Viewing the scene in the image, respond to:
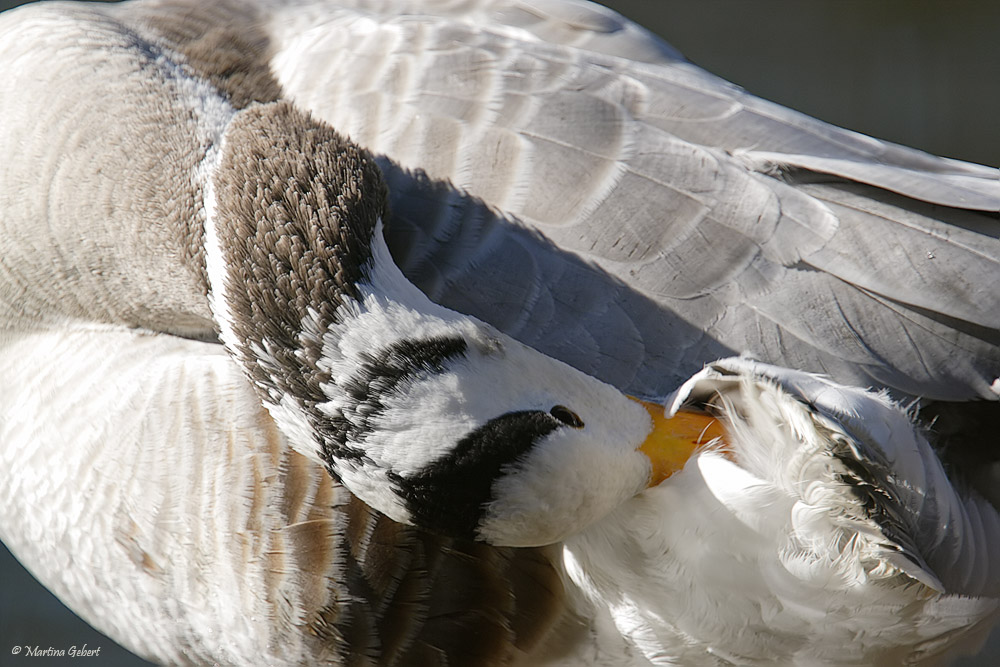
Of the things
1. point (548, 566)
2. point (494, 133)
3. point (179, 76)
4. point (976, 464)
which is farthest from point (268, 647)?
point (976, 464)

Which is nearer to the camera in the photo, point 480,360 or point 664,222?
point 480,360

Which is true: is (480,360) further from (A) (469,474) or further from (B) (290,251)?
(B) (290,251)

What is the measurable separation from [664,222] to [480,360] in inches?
14.6

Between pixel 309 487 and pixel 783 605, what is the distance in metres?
0.64

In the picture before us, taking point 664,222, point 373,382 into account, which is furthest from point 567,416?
→ point 664,222

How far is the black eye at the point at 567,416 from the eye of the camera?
1.22m

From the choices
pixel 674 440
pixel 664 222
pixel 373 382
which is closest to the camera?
pixel 373 382

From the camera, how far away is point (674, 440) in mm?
1292

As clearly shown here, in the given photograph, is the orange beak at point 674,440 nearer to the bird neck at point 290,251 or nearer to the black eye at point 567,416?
the black eye at point 567,416

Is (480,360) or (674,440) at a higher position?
(480,360)

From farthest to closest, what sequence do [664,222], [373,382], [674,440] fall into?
[664,222] → [674,440] → [373,382]

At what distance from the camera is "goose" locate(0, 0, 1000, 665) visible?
47.4 inches

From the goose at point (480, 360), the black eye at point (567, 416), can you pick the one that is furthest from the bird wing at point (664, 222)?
the black eye at point (567, 416)

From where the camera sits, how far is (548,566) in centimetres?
146
